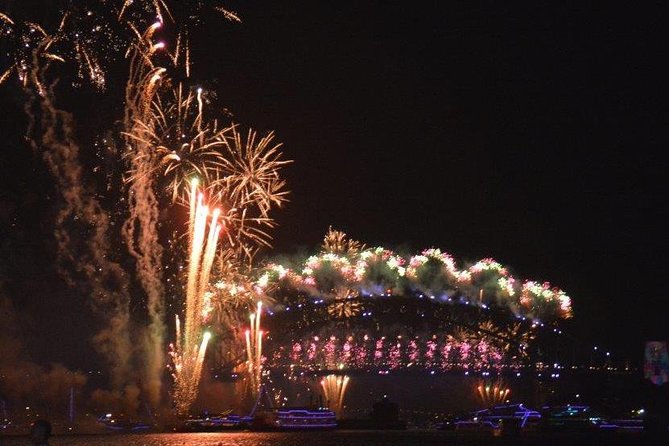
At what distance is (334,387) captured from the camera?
13825 cm

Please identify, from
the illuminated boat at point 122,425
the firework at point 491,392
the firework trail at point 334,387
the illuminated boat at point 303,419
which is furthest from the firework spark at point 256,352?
the firework at point 491,392

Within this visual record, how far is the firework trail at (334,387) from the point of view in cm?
13150

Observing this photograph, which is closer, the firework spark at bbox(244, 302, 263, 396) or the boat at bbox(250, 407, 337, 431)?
the boat at bbox(250, 407, 337, 431)

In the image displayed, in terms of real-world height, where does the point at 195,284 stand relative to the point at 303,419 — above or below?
above

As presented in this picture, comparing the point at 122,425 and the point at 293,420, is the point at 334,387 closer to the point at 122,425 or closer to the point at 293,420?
the point at 293,420

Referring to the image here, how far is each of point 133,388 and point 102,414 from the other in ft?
13.4

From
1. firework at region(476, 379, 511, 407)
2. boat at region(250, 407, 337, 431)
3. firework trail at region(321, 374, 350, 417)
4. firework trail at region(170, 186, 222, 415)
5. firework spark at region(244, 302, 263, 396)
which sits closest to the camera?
firework trail at region(170, 186, 222, 415)

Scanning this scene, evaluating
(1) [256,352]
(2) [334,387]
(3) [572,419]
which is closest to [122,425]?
(3) [572,419]

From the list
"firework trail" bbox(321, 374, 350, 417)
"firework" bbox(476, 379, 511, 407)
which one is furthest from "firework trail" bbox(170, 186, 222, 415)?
"firework" bbox(476, 379, 511, 407)

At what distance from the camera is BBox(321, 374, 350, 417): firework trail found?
13150 cm

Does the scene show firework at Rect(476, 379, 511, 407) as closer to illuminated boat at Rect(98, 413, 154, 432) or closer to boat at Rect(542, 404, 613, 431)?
boat at Rect(542, 404, 613, 431)

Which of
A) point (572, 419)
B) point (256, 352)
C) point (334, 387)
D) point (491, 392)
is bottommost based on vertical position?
point (572, 419)

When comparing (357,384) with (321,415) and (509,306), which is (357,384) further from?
(321,415)

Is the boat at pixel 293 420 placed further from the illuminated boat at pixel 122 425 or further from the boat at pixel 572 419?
the boat at pixel 572 419
